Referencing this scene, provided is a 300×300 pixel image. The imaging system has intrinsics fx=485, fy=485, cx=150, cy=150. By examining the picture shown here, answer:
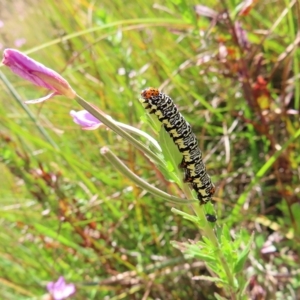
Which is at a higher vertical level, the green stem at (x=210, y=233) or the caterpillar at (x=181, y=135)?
the caterpillar at (x=181, y=135)

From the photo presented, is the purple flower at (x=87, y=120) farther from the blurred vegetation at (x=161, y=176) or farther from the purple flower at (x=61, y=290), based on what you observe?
the purple flower at (x=61, y=290)

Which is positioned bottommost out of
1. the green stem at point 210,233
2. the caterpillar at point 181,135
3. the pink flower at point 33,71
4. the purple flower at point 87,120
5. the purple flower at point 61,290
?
the purple flower at point 61,290

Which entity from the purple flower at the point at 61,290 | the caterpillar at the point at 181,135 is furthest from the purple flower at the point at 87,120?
the purple flower at the point at 61,290

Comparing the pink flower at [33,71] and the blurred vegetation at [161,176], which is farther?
the blurred vegetation at [161,176]

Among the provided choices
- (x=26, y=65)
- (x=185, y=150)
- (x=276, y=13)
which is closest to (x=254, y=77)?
(x=276, y=13)

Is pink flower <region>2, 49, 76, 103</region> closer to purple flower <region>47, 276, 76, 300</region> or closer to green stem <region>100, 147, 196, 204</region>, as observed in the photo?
green stem <region>100, 147, 196, 204</region>

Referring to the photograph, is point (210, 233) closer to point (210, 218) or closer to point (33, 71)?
point (210, 218)

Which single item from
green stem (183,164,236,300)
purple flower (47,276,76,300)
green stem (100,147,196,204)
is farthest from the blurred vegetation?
green stem (100,147,196,204)

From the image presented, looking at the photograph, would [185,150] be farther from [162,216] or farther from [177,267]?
[162,216]

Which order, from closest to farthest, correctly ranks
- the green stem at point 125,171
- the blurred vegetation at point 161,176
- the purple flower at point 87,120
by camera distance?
the green stem at point 125,171, the purple flower at point 87,120, the blurred vegetation at point 161,176

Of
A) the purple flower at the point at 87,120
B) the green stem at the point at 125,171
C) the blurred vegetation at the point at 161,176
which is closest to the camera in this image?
the green stem at the point at 125,171
